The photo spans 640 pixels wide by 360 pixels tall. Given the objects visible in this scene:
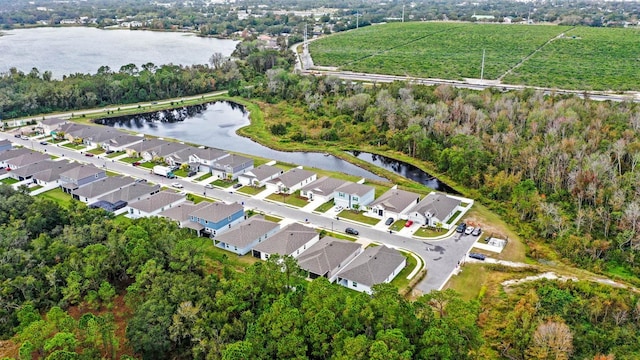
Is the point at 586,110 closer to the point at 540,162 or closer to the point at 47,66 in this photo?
the point at 540,162

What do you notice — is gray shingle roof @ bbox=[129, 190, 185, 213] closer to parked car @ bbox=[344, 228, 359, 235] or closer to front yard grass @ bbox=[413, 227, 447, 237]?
parked car @ bbox=[344, 228, 359, 235]

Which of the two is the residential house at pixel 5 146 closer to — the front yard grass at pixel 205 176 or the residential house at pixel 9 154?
the residential house at pixel 9 154

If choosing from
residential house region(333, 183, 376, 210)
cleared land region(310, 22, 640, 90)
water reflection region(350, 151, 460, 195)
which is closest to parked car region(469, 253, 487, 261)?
residential house region(333, 183, 376, 210)

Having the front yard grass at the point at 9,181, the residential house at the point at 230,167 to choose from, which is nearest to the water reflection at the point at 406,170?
the residential house at the point at 230,167

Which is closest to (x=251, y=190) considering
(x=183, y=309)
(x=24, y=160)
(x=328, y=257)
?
(x=328, y=257)

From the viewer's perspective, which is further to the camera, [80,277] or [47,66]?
[47,66]

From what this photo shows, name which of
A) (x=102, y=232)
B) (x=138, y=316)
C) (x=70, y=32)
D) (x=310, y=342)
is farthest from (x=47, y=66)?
(x=310, y=342)
